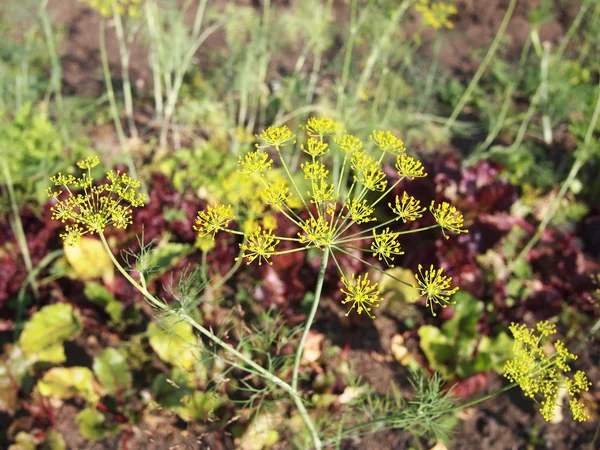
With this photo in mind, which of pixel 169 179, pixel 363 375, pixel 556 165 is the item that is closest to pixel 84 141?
pixel 169 179

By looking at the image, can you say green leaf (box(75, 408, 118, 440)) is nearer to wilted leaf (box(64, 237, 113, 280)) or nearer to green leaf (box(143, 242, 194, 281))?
green leaf (box(143, 242, 194, 281))

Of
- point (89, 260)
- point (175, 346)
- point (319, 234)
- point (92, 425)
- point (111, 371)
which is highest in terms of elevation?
point (319, 234)

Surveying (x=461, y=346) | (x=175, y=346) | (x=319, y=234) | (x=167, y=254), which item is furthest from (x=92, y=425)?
(x=461, y=346)

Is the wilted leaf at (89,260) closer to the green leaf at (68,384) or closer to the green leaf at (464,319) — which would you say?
the green leaf at (68,384)

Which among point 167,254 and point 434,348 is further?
point 434,348

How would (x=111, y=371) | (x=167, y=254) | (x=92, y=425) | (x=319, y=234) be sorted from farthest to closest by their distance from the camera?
(x=167, y=254), (x=111, y=371), (x=92, y=425), (x=319, y=234)

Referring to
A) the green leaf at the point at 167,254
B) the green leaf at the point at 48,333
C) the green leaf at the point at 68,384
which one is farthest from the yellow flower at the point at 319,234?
the green leaf at the point at 48,333

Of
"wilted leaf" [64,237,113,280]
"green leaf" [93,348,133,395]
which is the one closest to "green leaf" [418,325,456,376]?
"green leaf" [93,348,133,395]

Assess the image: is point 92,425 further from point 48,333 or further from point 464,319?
point 464,319
